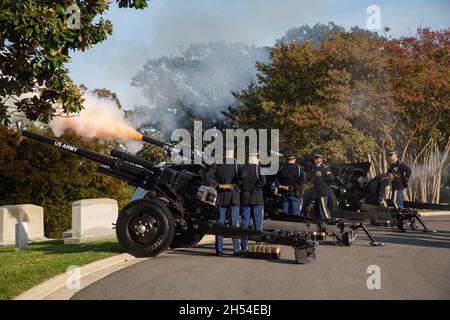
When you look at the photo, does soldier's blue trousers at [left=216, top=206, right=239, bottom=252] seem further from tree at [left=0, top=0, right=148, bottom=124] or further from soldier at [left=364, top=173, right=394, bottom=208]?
soldier at [left=364, top=173, right=394, bottom=208]

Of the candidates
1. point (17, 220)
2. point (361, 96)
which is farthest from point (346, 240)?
point (361, 96)

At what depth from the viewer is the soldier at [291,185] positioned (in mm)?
13383

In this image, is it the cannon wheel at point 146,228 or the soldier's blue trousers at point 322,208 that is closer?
the cannon wheel at point 146,228

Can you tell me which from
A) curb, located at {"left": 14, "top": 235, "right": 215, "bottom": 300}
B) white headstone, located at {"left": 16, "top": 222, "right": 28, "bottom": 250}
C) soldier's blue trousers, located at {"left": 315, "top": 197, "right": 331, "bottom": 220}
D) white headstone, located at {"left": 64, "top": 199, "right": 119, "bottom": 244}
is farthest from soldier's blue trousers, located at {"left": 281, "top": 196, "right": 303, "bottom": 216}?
white headstone, located at {"left": 16, "top": 222, "right": 28, "bottom": 250}

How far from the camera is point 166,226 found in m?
10.2

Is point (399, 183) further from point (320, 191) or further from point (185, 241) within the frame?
point (185, 241)

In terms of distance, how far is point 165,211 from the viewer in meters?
10.3

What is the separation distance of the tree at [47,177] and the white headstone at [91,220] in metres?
8.82

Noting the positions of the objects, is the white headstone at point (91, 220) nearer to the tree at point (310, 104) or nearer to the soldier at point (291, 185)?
the soldier at point (291, 185)

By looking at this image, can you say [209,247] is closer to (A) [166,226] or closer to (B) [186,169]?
(B) [186,169]

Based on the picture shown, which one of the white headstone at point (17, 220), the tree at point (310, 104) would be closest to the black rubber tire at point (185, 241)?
the white headstone at point (17, 220)

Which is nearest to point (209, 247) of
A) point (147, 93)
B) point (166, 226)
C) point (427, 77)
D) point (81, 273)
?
point (166, 226)

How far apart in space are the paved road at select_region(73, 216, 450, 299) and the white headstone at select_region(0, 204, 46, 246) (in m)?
7.94
